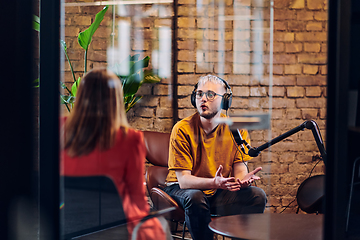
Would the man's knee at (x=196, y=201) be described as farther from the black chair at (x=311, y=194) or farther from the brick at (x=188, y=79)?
the brick at (x=188, y=79)

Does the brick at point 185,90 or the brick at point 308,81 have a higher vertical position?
the brick at point 308,81

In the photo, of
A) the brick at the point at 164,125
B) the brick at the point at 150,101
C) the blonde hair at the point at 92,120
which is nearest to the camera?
the blonde hair at the point at 92,120

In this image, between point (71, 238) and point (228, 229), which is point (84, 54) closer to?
point (71, 238)

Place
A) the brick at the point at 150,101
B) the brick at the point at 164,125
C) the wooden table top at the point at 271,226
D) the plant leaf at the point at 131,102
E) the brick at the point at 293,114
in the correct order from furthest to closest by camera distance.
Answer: the brick at the point at 164,125, the brick at the point at 150,101, the plant leaf at the point at 131,102, the brick at the point at 293,114, the wooden table top at the point at 271,226

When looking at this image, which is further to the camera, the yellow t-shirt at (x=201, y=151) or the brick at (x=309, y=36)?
the yellow t-shirt at (x=201, y=151)

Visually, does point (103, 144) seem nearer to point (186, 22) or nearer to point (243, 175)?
point (243, 175)

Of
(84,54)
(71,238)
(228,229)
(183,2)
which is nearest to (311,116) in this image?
(228,229)

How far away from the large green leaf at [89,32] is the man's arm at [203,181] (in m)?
1.06

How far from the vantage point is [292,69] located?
207 centimetres

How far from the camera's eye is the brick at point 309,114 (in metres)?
2.03

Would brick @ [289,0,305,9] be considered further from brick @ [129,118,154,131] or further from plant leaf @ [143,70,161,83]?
brick @ [129,118,154,131]

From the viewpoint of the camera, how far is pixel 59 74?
1598 mm

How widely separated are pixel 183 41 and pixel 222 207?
1.22m
